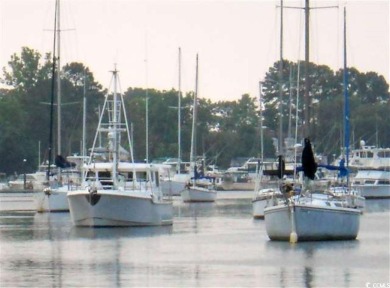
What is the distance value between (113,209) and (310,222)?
472 inches

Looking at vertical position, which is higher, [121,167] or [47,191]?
[121,167]

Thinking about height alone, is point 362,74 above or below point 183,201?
above

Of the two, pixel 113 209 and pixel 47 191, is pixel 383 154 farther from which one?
pixel 113 209

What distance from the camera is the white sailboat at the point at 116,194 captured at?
190ft

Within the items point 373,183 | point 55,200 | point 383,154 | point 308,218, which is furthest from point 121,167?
point 383,154

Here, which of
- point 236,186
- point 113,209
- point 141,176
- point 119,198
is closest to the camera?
point 119,198

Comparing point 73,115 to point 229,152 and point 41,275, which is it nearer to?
point 229,152

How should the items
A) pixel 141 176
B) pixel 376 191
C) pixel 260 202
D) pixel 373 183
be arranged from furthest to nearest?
pixel 373 183 → pixel 376 191 → pixel 260 202 → pixel 141 176

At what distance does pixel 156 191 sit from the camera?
59656 mm

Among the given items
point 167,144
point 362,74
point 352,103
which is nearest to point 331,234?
point 167,144

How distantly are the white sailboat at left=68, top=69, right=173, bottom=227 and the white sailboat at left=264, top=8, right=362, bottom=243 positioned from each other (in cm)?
913

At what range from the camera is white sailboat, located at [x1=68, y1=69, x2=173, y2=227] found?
190ft

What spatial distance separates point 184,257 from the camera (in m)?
44.5

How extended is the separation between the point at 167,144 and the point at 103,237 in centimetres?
11204
